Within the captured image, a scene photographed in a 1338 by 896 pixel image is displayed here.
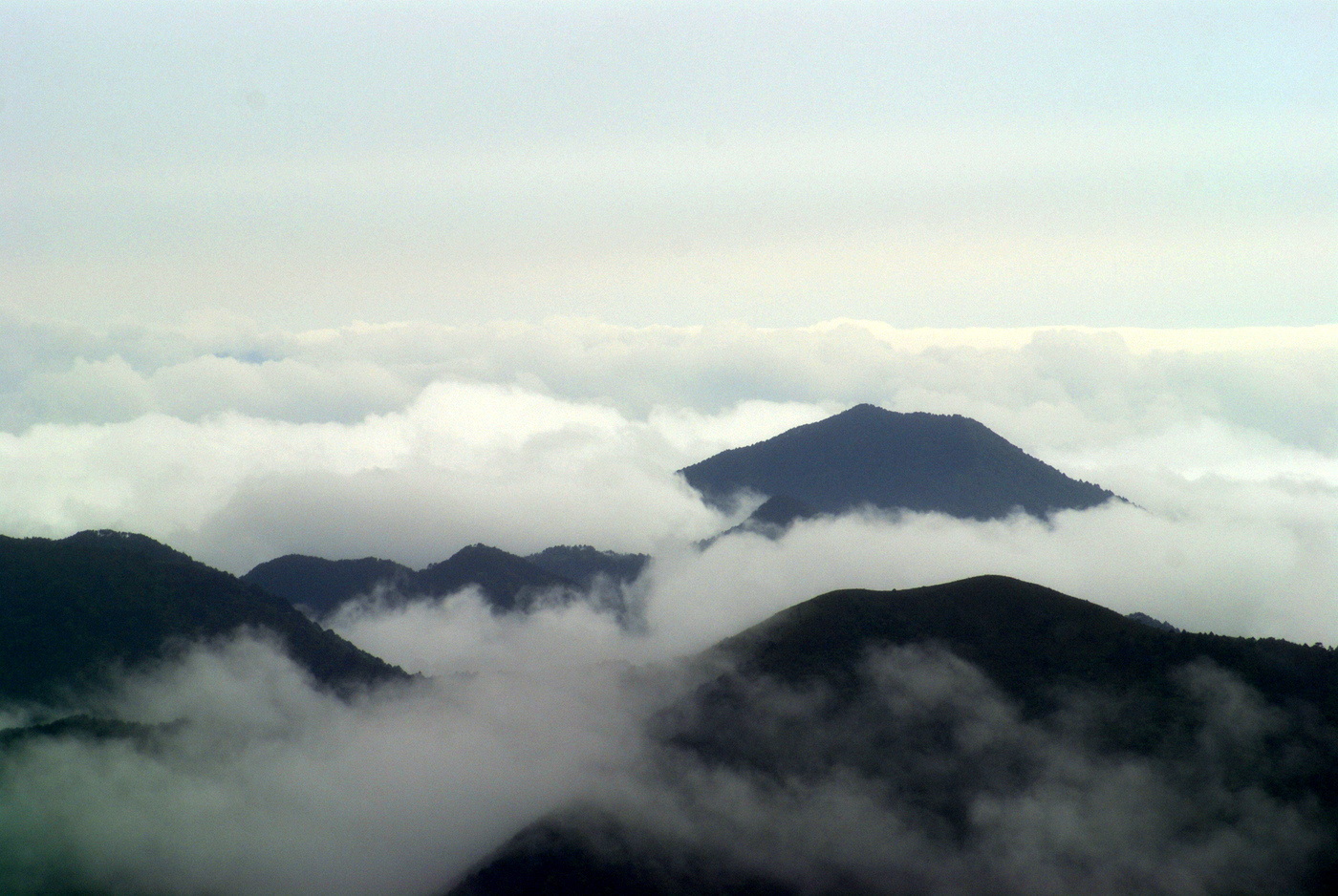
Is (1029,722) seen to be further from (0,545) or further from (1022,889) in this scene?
(0,545)

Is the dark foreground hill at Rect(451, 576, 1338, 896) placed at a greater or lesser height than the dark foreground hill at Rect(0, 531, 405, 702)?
lesser

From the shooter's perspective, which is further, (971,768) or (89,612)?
(89,612)

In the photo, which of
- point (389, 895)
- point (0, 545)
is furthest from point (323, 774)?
point (0, 545)

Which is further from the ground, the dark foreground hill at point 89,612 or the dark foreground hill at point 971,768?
the dark foreground hill at point 89,612

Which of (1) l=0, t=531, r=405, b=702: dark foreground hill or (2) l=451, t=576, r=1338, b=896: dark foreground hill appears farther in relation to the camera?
(1) l=0, t=531, r=405, b=702: dark foreground hill

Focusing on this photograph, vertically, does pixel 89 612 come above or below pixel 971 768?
above
